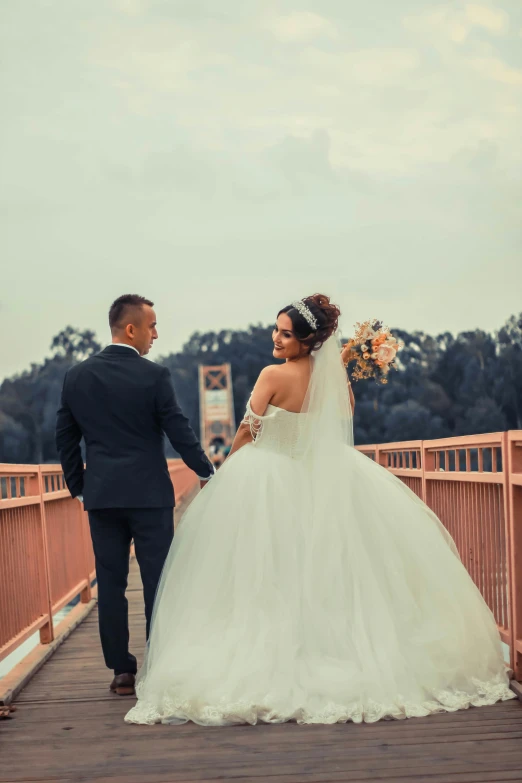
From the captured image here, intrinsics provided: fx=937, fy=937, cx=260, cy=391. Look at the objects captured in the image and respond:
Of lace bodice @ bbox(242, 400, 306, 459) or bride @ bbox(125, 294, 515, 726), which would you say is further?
lace bodice @ bbox(242, 400, 306, 459)

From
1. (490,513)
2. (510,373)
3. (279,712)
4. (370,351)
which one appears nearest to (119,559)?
(279,712)

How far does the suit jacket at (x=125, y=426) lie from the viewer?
3.93 metres

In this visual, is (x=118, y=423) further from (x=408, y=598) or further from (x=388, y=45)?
(x=388, y=45)

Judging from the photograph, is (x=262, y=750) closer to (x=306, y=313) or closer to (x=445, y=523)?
(x=306, y=313)

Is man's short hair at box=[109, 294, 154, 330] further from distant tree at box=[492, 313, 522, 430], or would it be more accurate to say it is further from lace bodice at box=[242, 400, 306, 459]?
distant tree at box=[492, 313, 522, 430]

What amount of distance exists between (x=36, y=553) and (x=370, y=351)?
209cm

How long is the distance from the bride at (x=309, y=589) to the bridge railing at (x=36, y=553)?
2.73 ft

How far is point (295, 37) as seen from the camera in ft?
330

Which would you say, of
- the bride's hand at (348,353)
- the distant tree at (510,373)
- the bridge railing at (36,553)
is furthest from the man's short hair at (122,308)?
the distant tree at (510,373)

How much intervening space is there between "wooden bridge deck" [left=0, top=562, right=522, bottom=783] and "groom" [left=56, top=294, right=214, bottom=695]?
1.70ft

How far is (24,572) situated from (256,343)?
274 ft

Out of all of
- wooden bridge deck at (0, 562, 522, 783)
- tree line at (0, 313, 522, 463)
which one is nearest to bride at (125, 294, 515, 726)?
wooden bridge deck at (0, 562, 522, 783)

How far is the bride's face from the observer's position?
4141 millimetres

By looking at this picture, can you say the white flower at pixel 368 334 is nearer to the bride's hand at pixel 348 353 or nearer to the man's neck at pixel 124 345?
the bride's hand at pixel 348 353
